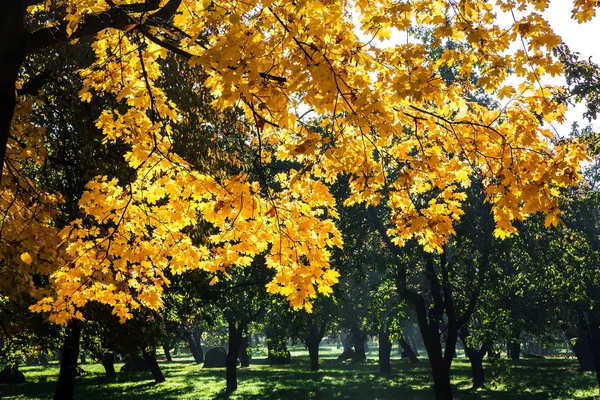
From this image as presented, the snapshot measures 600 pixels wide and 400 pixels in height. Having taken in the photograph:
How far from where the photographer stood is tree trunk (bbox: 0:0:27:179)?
4.91 metres

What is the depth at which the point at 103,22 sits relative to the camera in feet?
17.1

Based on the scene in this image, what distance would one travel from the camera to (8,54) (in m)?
4.93

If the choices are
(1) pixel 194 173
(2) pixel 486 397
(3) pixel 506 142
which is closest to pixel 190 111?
(1) pixel 194 173

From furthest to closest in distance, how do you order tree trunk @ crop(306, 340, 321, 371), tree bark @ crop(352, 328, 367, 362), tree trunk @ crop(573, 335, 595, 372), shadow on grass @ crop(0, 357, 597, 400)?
tree bark @ crop(352, 328, 367, 362), tree trunk @ crop(306, 340, 321, 371), tree trunk @ crop(573, 335, 595, 372), shadow on grass @ crop(0, 357, 597, 400)

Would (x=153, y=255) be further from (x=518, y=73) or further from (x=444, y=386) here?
(x=444, y=386)

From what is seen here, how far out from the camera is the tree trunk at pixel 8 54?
491cm

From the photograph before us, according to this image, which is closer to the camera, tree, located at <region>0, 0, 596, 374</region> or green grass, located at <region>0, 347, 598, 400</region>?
tree, located at <region>0, 0, 596, 374</region>

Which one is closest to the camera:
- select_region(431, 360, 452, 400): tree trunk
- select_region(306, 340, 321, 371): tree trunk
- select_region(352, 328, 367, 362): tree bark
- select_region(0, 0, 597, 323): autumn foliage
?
select_region(0, 0, 597, 323): autumn foliage

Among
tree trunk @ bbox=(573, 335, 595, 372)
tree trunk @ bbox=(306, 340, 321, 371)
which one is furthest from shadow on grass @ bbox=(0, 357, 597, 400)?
tree trunk @ bbox=(306, 340, 321, 371)

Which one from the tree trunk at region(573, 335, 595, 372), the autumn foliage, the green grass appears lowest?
the green grass

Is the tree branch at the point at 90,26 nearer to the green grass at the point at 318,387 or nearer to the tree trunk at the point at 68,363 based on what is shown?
the tree trunk at the point at 68,363

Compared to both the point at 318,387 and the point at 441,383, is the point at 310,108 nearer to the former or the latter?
the point at 441,383

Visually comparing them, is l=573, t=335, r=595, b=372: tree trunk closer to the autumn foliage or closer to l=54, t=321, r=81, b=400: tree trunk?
l=54, t=321, r=81, b=400: tree trunk

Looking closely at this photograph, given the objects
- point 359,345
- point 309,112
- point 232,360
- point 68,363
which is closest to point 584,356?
point 359,345
